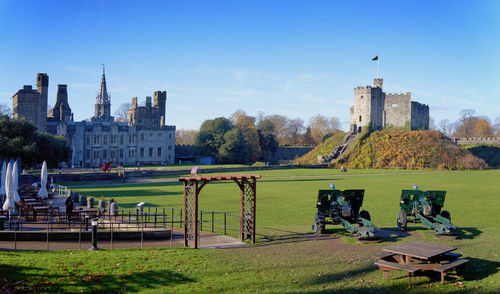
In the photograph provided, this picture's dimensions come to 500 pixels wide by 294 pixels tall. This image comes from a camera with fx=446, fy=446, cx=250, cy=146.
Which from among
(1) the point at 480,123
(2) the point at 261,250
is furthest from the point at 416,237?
(1) the point at 480,123

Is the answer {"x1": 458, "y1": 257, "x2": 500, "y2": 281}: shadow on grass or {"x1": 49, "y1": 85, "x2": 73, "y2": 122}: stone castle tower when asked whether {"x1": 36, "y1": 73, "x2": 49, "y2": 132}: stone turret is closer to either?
{"x1": 49, "y1": 85, "x2": 73, "y2": 122}: stone castle tower

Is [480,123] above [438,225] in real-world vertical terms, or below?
above

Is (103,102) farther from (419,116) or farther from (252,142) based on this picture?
(419,116)

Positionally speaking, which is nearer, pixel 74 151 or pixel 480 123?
pixel 74 151

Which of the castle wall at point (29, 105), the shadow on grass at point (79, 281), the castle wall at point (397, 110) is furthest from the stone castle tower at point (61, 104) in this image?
the shadow on grass at point (79, 281)

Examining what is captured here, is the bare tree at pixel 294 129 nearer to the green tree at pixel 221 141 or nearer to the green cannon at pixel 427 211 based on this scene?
the green tree at pixel 221 141

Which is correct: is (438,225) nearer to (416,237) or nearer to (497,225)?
(416,237)

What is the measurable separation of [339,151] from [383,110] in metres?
12.6

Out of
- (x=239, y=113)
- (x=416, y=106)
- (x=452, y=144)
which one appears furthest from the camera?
(x=239, y=113)

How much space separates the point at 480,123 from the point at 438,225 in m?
131

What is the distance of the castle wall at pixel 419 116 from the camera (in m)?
83.4

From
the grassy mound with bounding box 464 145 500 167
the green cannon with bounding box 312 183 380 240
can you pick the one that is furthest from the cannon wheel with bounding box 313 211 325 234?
the grassy mound with bounding box 464 145 500 167

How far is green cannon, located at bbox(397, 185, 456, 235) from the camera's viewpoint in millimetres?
15859

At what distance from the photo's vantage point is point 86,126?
78688mm
